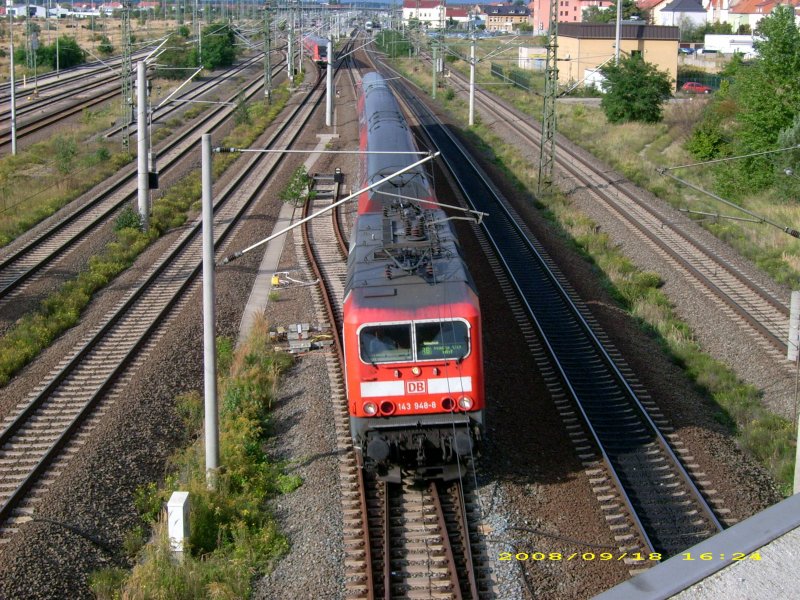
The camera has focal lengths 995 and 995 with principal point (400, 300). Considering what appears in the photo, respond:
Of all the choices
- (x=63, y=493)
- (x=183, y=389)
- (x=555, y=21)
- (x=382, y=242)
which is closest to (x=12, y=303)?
(x=183, y=389)

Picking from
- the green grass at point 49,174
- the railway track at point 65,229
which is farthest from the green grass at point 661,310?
the green grass at point 49,174

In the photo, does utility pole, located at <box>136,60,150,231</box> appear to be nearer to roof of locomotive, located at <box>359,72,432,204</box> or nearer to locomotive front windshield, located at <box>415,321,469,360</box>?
roof of locomotive, located at <box>359,72,432,204</box>

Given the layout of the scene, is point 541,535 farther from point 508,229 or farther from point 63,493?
point 508,229

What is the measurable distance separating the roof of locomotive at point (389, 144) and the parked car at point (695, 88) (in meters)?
31.8

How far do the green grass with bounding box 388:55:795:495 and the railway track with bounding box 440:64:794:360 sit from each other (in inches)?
38.7

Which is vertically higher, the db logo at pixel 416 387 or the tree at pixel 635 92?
the tree at pixel 635 92

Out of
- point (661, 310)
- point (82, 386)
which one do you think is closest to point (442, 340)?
point (82, 386)

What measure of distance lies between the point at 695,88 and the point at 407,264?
55.8 m

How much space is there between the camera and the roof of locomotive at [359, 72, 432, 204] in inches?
677

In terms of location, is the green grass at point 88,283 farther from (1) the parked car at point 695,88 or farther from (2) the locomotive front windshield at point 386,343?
(1) the parked car at point 695,88

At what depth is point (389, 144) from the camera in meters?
23.2

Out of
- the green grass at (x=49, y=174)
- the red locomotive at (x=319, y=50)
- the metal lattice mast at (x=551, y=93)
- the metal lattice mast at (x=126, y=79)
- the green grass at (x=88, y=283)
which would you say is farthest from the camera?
the red locomotive at (x=319, y=50)

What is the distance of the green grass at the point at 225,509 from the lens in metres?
10.4

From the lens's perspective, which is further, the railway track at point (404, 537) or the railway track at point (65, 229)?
the railway track at point (65, 229)
